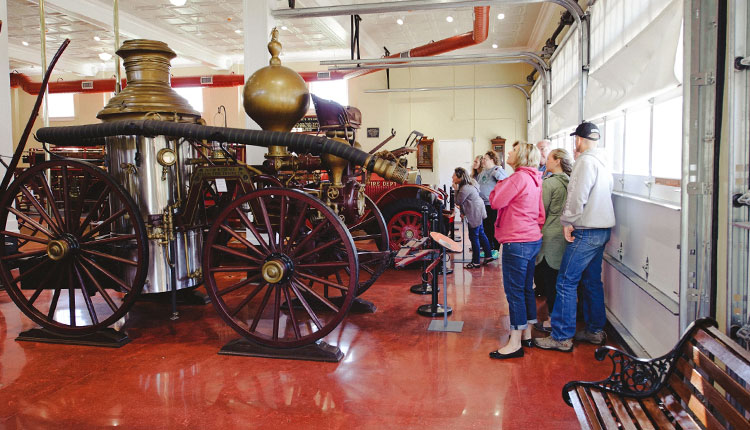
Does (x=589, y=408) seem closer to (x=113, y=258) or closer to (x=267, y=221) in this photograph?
(x=267, y=221)

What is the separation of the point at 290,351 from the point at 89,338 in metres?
1.64

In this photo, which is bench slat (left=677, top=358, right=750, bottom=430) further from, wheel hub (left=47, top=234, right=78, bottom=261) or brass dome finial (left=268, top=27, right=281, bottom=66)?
wheel hub (left=47, top=234, right=78, bottom=261)

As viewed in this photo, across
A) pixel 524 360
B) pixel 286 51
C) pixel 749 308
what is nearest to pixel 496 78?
pixel 286 51

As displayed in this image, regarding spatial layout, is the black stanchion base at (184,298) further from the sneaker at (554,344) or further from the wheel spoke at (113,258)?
the sneaker at (554,344)

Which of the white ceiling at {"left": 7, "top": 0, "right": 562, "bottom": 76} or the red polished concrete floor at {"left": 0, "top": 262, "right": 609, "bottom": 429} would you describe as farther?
the white ceiling at {"left": 7, "top": 0, "right": 562, "bottom": 76}

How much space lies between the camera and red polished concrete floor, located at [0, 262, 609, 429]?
9.27 ft

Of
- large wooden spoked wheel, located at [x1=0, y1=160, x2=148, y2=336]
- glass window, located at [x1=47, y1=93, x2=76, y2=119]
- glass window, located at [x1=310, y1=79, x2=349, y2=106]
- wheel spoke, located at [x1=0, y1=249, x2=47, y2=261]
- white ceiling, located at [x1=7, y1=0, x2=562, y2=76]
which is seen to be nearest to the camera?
large wooden spoked wheel, located at [x1=0, y1=160, x2=148, y2=336]

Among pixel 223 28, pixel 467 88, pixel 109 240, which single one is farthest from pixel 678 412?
pixel 223 28

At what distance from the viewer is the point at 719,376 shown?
181 cm

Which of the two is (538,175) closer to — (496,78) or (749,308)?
(749,308)

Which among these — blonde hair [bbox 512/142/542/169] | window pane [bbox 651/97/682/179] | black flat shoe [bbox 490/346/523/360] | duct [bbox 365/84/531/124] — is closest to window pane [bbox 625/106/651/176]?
window pane [bbox 651/97/682/179]

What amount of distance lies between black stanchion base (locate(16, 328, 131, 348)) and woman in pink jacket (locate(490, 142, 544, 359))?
2.81 meters

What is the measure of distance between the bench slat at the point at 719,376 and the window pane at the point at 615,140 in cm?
305

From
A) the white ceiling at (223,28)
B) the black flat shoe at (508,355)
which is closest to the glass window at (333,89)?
the white ceiling at (223,28)
